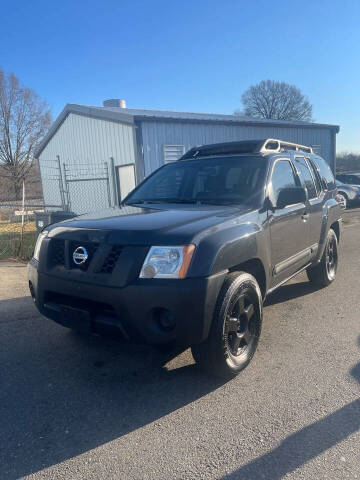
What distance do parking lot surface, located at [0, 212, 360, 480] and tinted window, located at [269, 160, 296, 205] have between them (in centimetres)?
143

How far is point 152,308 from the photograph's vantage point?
97.0 inches

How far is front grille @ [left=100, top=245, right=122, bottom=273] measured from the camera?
8.50 feet

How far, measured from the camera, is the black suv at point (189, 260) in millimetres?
2500

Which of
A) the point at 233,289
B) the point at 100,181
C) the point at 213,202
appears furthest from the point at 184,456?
the point at 100,181

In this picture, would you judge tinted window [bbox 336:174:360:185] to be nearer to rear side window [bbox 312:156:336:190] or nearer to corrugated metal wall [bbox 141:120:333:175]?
corrugated metal wall [bbox 141:120:333:175]

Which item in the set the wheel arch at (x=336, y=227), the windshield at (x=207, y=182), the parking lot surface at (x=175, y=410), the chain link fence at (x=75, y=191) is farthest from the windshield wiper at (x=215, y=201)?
the chain link fence at (x=75, y=191)

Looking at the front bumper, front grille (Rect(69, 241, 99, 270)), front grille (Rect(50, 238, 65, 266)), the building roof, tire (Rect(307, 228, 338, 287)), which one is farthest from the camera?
the building roof

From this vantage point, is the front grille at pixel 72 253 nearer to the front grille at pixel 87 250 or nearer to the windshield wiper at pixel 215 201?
the front grille at pixel 87 250

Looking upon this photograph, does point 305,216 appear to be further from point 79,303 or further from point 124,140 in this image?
point 124,140

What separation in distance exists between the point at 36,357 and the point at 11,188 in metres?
41.5

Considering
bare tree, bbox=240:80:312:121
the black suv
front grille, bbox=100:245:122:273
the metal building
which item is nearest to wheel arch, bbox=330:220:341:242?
the black suv

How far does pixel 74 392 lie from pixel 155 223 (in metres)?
1.42

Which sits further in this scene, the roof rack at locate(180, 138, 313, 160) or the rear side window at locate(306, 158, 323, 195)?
the rear side window at locate(306, 158, 323, 195)

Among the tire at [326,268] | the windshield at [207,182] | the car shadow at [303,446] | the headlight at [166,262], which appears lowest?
the car shadow at [303,446]
